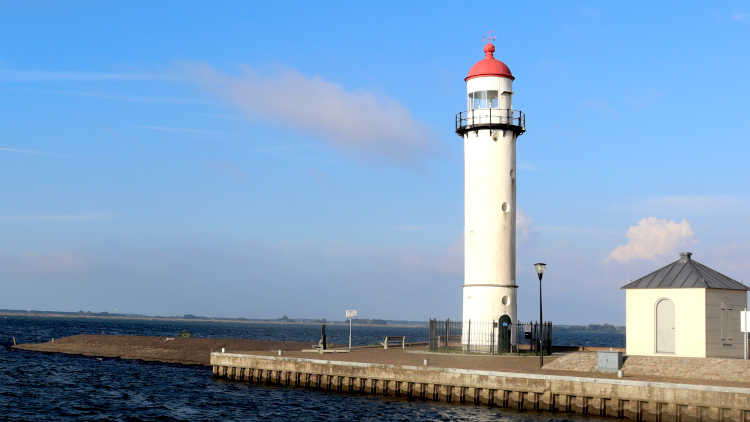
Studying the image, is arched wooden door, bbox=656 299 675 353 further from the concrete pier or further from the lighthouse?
the lighthouse

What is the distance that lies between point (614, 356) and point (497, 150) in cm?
1604

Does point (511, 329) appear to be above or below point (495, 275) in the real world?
below

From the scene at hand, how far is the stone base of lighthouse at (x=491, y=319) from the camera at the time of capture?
4469 centimetres

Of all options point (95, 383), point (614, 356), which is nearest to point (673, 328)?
point (614, 356)

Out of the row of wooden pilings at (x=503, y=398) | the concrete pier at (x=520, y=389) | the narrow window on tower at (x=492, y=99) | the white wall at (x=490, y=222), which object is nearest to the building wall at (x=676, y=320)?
the concrete pier at (x=520, y=389)

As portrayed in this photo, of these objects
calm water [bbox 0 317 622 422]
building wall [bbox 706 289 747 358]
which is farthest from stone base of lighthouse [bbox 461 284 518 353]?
building wall [bbox 706 289 747 358]

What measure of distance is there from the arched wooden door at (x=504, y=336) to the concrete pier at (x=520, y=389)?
33.0ft

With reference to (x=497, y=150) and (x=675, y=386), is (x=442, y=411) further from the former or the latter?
(x=497, y=150)

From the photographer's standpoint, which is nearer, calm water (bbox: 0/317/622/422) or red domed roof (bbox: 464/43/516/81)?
calm water (bbox: 0/317/622/422)

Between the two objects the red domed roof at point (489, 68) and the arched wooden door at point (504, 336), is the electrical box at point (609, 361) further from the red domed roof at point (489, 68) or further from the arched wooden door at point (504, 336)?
the red domed roof at point (489, 68)

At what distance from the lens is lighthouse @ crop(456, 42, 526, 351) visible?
148 feet

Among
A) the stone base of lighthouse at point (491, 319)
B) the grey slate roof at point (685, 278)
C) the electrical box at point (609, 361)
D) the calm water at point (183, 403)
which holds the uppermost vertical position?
the grey slate roof at point (685, 278)

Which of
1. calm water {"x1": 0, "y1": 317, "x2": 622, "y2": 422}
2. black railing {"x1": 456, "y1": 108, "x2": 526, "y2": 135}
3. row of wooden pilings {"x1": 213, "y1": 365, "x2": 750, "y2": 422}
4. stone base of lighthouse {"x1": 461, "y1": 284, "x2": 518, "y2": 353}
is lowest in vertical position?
calm water {"x1": 0, "y1": 317, "x2": 622, "y2": 422}

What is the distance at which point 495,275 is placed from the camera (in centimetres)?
4531
